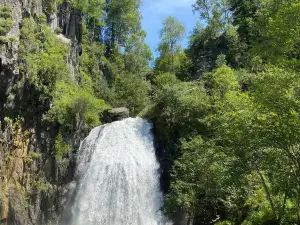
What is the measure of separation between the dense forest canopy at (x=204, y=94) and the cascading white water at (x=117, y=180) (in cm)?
119

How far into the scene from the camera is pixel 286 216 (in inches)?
524

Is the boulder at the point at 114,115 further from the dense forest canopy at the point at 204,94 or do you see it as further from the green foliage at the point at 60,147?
the green foliage at the point at 60,147

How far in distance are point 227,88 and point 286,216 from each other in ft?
38.5

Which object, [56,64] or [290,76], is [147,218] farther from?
[290,76]

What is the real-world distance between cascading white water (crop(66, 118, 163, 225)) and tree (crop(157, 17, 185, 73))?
17.0 m

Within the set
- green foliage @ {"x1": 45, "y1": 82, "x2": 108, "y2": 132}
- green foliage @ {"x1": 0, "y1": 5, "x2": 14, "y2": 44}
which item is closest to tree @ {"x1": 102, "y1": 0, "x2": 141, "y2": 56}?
green foliage @ {"x1": 45, "y1": 82, "x2": 108, "y2": 132}

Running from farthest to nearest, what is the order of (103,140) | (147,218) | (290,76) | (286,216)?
1. (103,140)
2. (147,218)
3. (286,216)
4. (290,76)

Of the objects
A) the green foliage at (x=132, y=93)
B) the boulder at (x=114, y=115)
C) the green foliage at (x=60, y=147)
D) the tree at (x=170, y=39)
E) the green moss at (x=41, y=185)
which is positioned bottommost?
the green moss at (x=41, y=185)

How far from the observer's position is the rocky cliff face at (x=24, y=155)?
19.5m

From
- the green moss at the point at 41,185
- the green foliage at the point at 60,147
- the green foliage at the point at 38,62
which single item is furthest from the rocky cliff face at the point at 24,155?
the green foliage at the point at 38,62

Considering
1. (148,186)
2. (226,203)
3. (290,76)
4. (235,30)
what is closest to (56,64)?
(148,186)

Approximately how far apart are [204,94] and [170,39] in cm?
1844

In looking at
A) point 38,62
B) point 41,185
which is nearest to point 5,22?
point 38,62

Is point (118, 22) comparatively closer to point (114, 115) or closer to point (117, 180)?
point (114, 115)
